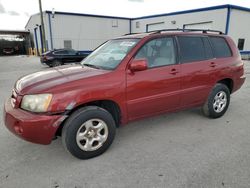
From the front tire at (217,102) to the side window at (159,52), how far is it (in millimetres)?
1295

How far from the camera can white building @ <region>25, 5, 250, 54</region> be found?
18375 millimetres

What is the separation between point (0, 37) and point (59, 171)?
46.8 meters

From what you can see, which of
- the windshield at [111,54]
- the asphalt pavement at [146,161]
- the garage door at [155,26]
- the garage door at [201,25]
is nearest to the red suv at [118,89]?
the windshield at [111,54]

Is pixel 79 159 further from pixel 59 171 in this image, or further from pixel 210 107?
pixel 210 107

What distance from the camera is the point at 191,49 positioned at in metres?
3.76

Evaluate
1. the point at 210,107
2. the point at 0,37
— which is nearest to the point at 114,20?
the point at 210,107

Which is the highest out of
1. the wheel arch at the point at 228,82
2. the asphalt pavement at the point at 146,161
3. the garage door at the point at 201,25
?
the garage door at the point at 201,25

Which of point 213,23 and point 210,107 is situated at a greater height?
point 213,23

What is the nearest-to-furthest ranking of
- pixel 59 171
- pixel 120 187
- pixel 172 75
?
pixel 120 187 → pixel 59 171 → pixel 172 75

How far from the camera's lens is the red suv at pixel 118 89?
8.34 ft

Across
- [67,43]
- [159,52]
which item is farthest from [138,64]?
[67,43]

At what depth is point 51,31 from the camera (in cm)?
2188

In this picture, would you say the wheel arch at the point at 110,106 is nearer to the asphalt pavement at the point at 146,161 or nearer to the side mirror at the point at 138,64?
the asphalt pavement at the point at 146,161

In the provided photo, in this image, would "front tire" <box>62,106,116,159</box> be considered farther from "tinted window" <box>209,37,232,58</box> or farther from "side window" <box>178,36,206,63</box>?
"tinted window" <box>209,37,232,58</box>
